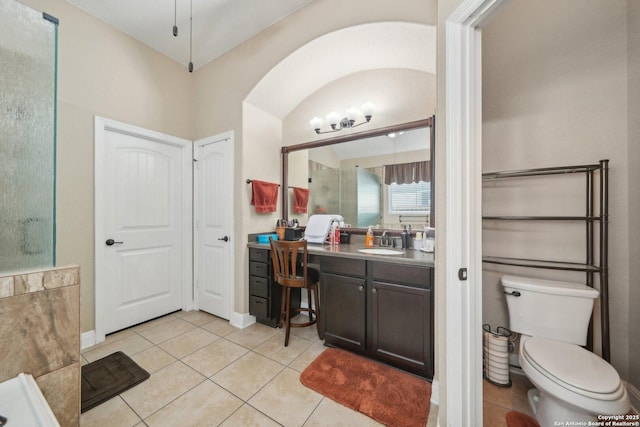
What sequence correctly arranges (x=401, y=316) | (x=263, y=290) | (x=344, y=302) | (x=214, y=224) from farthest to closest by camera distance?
(x=214, y=224), (x=263, y=290), (x=344, y=302), (x=401, y=316)

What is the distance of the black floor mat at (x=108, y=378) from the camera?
1.49 m

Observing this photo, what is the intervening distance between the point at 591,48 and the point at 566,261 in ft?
4.42

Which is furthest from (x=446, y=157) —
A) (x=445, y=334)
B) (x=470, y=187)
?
(x=445, y=334)

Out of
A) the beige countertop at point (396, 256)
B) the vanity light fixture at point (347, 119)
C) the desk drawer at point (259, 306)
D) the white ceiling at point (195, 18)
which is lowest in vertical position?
the desk drawer at point (259, 306)

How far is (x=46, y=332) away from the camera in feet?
3.26

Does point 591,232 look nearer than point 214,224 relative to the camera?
Yes

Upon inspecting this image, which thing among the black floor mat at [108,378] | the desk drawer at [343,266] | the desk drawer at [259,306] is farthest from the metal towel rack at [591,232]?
the black floor mat at [108,378]

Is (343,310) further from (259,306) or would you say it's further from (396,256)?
(259,306)

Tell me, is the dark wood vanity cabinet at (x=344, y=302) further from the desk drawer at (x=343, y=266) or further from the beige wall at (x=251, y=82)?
the beige wall at (x=251, y=82)

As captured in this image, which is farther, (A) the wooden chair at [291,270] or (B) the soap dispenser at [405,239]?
(B) the soap dispenser at [405,239]

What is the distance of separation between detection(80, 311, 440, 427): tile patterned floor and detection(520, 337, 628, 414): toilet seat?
0.61 metres

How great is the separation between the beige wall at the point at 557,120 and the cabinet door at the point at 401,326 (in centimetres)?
61

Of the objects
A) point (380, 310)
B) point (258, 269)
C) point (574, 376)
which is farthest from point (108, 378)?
point (574, 376)

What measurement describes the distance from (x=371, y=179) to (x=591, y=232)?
159 centimetres
